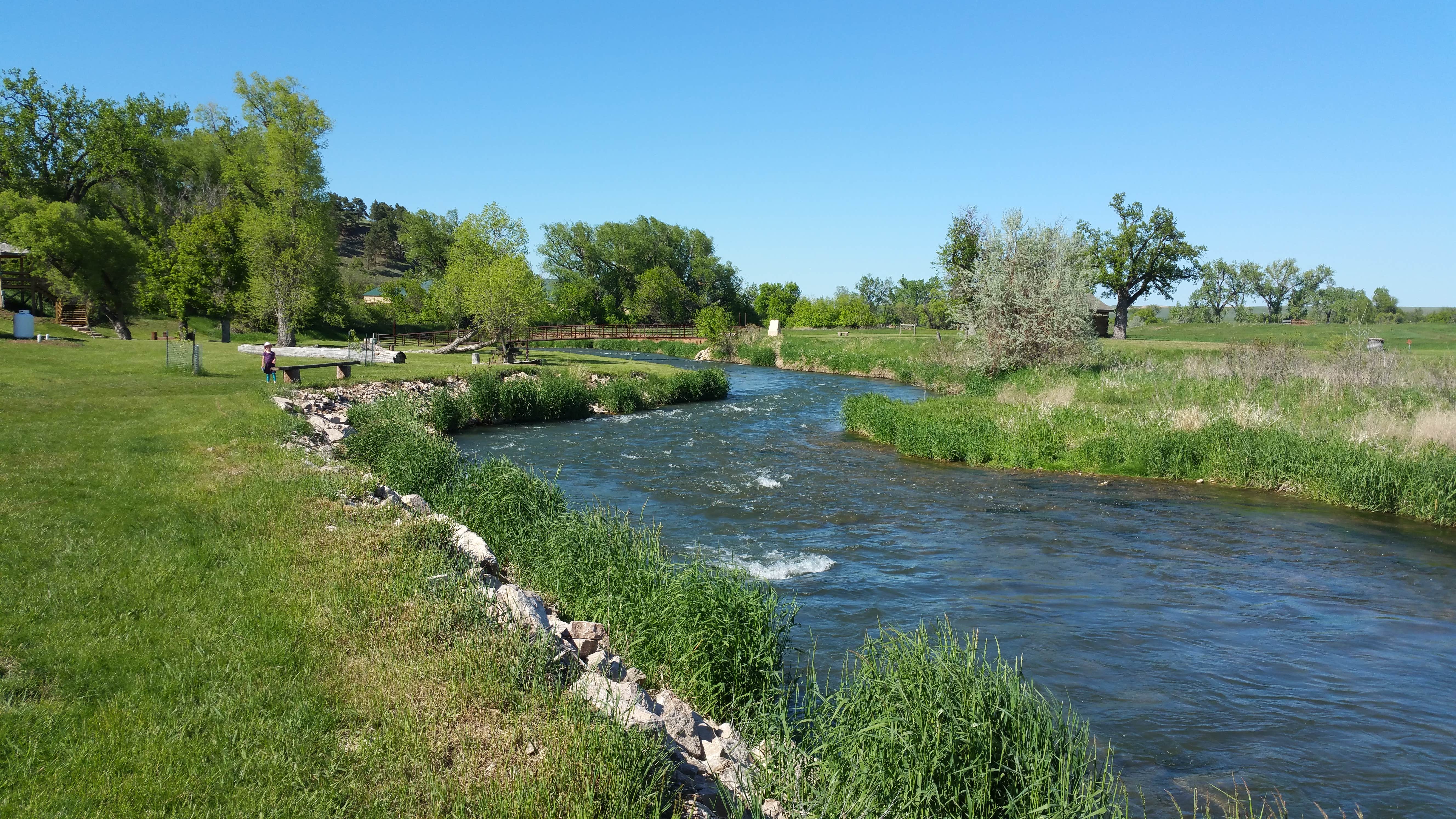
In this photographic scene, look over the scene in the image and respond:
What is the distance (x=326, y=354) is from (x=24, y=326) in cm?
1045

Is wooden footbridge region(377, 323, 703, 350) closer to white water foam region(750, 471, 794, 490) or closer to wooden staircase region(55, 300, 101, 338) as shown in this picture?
wooden staircase region(55, 300, 101, 338)

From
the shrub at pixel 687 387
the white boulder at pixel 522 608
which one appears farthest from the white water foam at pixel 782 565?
the shrub at pixel 687 387

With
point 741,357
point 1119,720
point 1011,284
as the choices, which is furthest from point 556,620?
point 741,357

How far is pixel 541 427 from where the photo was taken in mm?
27531

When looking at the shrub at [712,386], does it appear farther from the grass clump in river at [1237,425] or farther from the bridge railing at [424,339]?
the bridge railing at [424,339]

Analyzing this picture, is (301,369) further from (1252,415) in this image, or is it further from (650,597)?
(1252,415)

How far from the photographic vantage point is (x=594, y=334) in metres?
86.0

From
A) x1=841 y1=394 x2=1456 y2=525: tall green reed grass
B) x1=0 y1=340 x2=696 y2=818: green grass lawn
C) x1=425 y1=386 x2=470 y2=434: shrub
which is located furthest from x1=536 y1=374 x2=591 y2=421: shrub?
x1=0 y1=340 x2=696 y2=818: green grass lawn

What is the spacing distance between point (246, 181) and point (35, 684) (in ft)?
155

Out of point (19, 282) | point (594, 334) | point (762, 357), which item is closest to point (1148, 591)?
point (762, 357)

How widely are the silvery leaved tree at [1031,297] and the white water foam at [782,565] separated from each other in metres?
22.1

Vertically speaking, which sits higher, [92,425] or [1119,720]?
[92,425]

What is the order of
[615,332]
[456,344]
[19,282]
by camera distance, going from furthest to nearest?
[615,332] < [456,344] < [19,282]

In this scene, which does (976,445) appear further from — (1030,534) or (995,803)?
(995,803)
